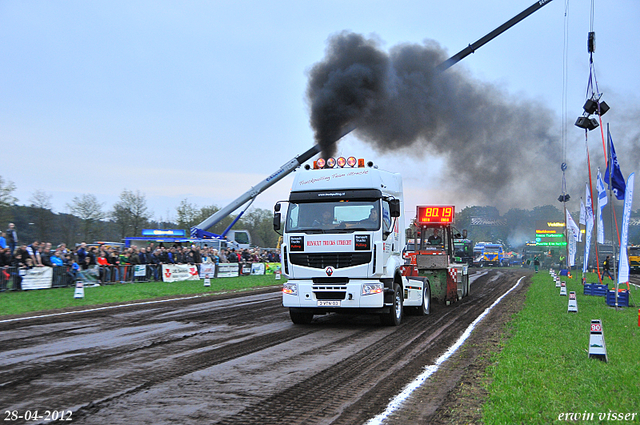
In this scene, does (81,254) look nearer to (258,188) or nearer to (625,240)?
(258,188)

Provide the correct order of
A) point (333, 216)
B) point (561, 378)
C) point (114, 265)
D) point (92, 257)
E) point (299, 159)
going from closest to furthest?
point (561, 378)
point (333, 216)
point (92, 257)
point (114, 265)
point (299, 159)

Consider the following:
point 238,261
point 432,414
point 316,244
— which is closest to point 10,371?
point 432,414

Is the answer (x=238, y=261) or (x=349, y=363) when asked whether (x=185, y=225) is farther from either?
(x=349, y=363)

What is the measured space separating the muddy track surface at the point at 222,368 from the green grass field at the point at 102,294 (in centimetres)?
292

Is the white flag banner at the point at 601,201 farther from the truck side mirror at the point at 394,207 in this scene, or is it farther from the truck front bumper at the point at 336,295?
the truck front bumper at the point at 336,295

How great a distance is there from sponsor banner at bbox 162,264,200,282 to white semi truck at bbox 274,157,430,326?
14.7m

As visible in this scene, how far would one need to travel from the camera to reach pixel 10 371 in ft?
22.9

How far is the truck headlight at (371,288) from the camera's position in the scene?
11469 millimetres

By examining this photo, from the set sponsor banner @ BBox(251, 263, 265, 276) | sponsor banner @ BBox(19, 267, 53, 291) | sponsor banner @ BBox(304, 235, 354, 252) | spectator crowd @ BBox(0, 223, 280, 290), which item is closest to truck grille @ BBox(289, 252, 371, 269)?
sponsor banner @ BBox(304, 235, 354, 252)

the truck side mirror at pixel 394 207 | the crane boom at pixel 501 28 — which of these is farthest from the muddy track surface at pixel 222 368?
the crane boom at pixel 501 28

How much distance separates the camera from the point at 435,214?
1986 centimetres

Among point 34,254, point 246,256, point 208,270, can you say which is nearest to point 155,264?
point 208,270

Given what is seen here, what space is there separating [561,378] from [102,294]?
16447mm

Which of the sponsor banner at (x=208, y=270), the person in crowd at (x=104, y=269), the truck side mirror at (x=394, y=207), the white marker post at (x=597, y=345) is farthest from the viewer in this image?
the sponsor banner at (x=208, y=270)
